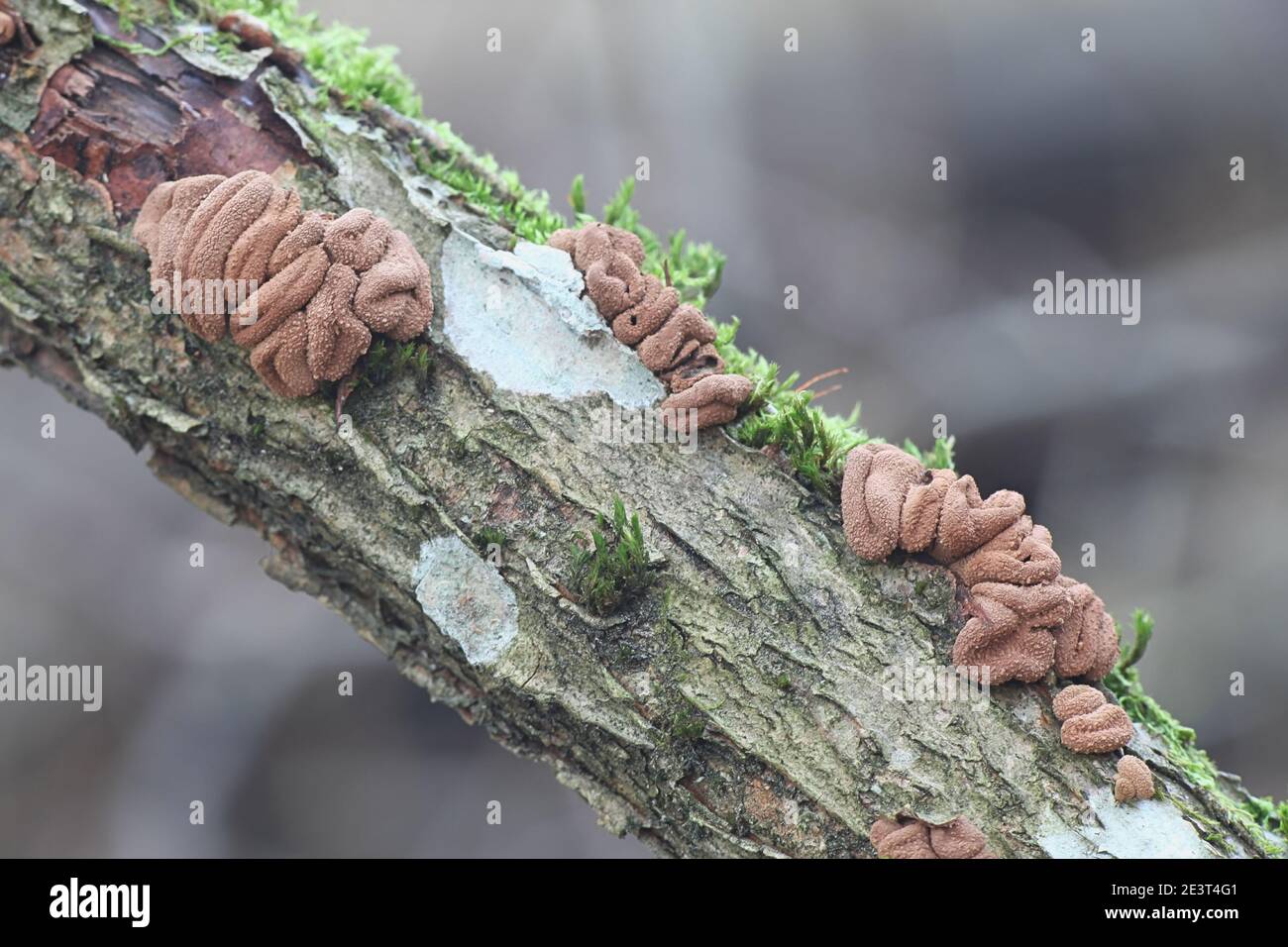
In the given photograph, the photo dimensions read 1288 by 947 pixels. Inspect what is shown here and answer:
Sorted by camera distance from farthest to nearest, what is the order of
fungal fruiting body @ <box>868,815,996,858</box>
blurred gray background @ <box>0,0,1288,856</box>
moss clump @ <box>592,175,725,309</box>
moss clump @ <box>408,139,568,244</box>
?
blurred gray background @ <box>0,0,1288,856</box>, moss clump @ <box>592,175,725,309</box>, moss clump @ <box>408,139,568,244</box>, fungal fruiting body @ <box>868,815,996,858</box>

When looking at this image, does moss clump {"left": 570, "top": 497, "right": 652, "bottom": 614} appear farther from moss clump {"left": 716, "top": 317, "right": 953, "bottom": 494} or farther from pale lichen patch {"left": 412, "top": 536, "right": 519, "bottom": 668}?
moss clump {"left": 716, "top": 317, "right": 953, "bottom": 494}

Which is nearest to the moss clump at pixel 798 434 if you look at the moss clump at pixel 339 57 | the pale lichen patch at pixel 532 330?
the pale lichen patch at pixel 532 330

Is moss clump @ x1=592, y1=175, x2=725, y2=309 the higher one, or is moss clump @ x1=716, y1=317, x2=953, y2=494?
moss clump @ x1=592, y1=175, x2=725, y2=309

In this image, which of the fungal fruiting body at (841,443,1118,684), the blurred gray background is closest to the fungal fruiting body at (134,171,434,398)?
the fungal fruiting body at (841,443,1118,684)

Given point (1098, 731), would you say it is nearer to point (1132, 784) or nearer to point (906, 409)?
point (1132, 784)

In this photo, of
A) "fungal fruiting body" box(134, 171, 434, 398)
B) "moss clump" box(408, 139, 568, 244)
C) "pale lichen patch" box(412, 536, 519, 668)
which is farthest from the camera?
"moss clump" box(408, 139, 568, 244)

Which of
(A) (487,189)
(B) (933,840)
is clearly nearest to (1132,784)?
(B) (933,840)
